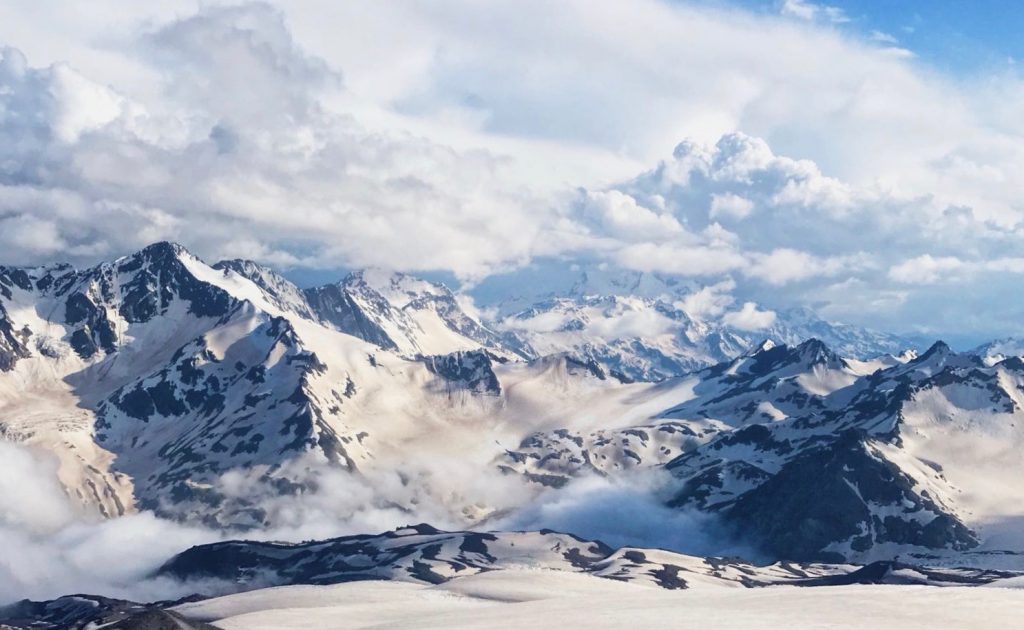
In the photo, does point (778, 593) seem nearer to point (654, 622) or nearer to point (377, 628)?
point (654, 622)

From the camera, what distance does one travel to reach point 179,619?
646 ft

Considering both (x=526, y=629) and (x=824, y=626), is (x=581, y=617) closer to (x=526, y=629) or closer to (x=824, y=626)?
(x=526, y=629)

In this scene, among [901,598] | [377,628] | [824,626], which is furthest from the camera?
[377,628]

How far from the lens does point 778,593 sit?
192750 millimetres

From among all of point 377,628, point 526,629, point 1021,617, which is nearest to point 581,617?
point 526,629

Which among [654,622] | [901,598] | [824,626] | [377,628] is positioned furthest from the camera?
Result: [377,628]

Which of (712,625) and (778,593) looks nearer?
(712,625)

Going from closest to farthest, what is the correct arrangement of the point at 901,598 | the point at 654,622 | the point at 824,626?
the point at 824,626 → the point at 654,622 → the point at 901,598

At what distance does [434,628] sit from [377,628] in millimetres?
15483

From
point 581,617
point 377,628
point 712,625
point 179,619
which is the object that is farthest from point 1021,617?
point 179,619

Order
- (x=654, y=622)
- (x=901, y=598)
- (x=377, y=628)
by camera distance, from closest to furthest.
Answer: (x=654, y=622) < (x=901, y=598) < (x=377, y=628)

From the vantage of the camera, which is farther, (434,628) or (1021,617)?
(434,628)

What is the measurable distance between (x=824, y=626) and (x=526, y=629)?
42.4 meters

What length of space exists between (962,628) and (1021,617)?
1171 centimetres
